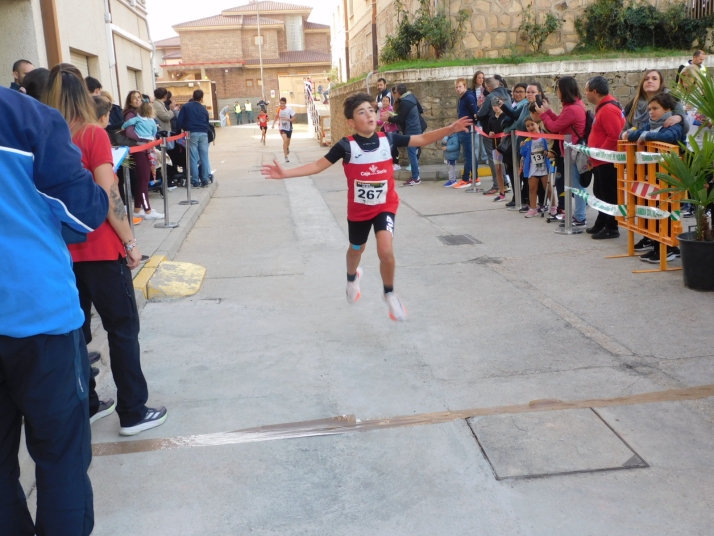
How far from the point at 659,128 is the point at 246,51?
207ft

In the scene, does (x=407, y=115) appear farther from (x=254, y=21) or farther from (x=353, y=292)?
(x=254, y=21)

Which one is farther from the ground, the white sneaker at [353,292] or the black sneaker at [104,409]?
the white sneaker at [353,292]

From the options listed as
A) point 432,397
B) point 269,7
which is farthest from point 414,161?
point 269,7

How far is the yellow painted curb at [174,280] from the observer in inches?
271

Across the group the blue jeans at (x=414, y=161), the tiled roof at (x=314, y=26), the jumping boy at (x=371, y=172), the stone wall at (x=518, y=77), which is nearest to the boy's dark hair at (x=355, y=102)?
the jumping boy at (x=371, y=172)

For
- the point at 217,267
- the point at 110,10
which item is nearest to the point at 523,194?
the point at 217,267

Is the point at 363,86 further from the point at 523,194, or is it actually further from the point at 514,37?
the point at 523,194

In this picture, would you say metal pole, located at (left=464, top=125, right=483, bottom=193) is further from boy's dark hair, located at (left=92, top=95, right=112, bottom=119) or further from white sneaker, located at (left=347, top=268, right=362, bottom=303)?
boy's dark hair, located at (left=92, top=95, right=112, bottom=119)

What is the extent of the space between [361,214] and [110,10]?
12670 millimetres

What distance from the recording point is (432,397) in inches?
172

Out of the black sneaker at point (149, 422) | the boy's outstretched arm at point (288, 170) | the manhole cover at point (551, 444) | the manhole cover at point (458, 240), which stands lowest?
the manhole cover at point (551, 444)

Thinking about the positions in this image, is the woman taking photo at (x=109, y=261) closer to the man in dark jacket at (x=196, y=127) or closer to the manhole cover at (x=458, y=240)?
the manhole cover at (x=458, y=240)

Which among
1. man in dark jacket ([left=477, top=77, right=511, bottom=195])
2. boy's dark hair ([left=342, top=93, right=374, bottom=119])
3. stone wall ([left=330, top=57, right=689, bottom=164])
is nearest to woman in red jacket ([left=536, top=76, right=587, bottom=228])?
man in dark jacket ([left=477, top=77, right=511, bottom=195])

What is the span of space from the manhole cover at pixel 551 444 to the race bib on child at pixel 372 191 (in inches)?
88.8
